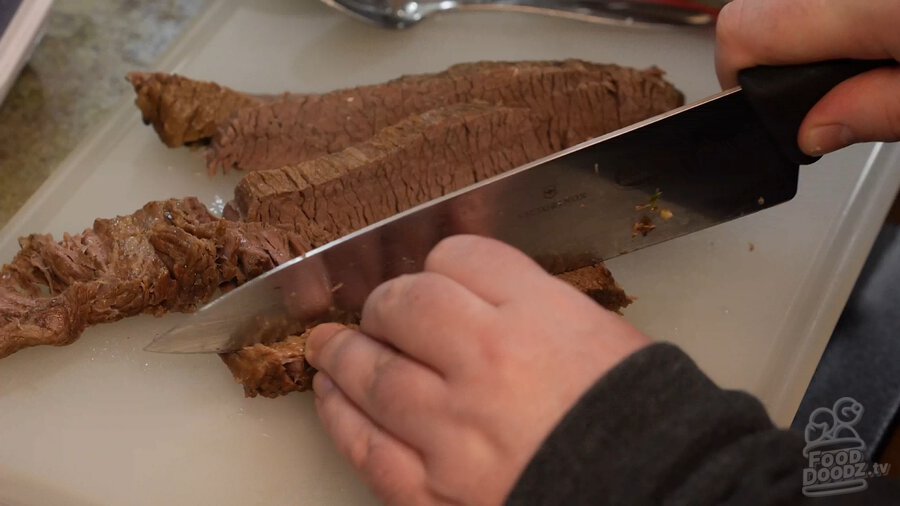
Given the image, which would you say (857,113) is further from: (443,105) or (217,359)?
(217,359)

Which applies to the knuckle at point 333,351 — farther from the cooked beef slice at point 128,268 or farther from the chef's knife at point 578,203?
the cooked beef slice at point 128,268

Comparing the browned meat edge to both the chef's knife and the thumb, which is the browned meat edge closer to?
the chef's knife

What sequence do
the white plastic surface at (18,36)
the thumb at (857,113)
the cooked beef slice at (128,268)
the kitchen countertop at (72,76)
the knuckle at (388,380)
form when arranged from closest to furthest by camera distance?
the knuckle at (388,380) → the thumb at (857,113) → the cooked beef slice at (128,268) → the white plastic surface at (18,36) → the kitchen countertop at (72,76)

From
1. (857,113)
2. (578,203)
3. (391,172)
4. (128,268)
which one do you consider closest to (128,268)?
(128,268)

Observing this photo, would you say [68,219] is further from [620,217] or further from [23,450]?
[620,217]

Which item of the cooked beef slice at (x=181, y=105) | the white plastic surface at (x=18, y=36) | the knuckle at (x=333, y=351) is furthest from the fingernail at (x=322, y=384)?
the white plastic surface at (x=18, y=36)

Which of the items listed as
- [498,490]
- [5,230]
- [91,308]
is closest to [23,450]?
[91,308]

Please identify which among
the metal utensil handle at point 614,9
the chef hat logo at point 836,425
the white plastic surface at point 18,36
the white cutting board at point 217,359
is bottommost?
the chef hat logo at point 836,425
